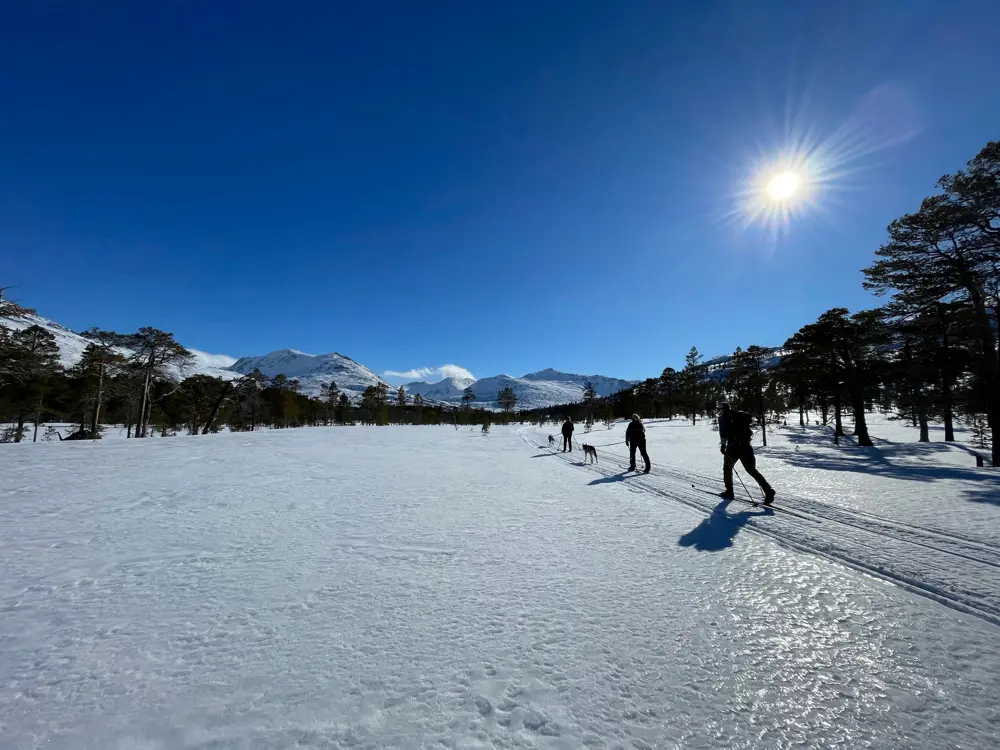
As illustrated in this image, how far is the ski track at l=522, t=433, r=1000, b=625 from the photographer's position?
3.65 metres

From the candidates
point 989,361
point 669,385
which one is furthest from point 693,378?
point 989,361

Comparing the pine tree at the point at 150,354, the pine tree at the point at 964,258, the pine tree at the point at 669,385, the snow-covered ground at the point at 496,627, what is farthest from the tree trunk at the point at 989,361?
the pine tree at the point at 669,385

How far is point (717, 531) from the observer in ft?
18.6

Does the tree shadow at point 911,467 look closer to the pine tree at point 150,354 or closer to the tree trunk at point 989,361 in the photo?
the tree trunk at point 989,361

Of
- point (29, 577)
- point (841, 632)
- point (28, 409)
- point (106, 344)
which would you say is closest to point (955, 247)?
point (841, 632)

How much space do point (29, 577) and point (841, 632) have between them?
25.5 ft

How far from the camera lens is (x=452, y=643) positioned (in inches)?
114

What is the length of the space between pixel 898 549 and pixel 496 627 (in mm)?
5277

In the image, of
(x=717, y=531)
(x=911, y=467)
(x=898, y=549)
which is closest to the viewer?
(x=898, y=549)

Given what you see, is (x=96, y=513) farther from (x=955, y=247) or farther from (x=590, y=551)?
(x=955, y=247)

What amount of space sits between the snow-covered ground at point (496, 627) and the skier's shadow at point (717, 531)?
55 mm

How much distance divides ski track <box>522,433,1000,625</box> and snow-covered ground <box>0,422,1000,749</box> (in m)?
0.04

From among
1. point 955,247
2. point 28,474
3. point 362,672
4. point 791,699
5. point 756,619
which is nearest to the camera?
point 791,699

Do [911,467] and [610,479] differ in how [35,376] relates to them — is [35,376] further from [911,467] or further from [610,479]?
[911,467]
